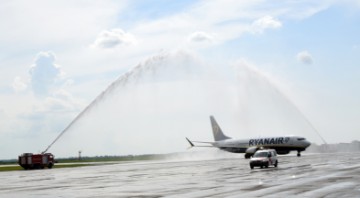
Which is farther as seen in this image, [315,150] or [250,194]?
[315,150]

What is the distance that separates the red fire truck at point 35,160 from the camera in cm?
8812

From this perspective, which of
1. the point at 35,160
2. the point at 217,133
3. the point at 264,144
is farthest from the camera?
the point at 217,133

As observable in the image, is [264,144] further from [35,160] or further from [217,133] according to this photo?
[35,160]

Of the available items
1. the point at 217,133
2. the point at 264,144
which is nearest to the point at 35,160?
the point at 264,144

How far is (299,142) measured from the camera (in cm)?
10612

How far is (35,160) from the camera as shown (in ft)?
289

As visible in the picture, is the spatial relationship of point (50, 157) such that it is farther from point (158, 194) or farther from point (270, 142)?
point (158, 194)

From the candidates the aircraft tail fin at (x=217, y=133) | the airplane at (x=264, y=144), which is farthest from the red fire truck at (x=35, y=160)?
the aircraft tail fin at (x=217, y=133)

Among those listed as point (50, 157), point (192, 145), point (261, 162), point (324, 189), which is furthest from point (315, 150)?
point (324, 189)

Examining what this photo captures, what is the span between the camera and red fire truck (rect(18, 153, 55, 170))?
88.1 meters

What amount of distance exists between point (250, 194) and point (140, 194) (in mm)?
6148

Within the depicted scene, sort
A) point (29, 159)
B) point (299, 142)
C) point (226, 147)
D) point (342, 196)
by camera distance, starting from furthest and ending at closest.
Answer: point (226, 147) < point (299, 142) < point (29, 159) < point (342, 196)

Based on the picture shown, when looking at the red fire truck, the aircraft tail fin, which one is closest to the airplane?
the aircraft tail fin

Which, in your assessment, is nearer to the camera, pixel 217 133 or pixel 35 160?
pixel 35 160
